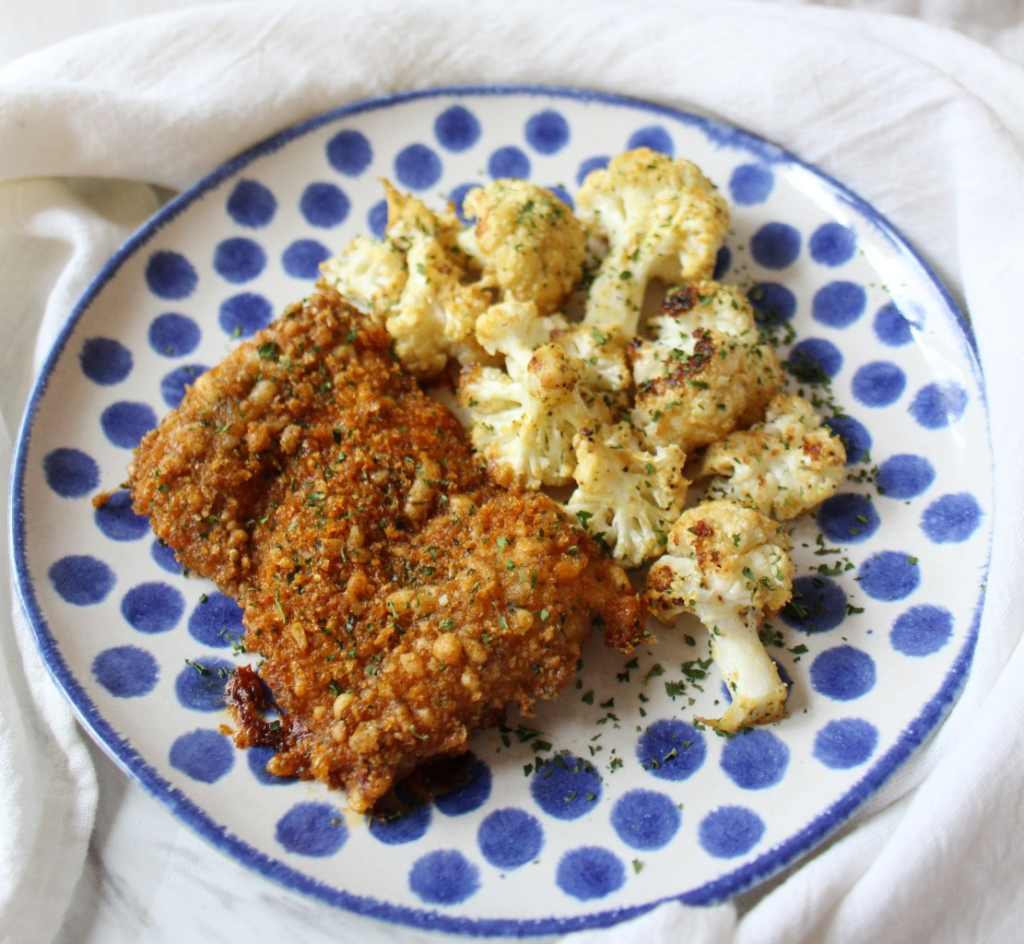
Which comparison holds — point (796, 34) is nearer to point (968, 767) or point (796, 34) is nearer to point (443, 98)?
A: point (443, 98)

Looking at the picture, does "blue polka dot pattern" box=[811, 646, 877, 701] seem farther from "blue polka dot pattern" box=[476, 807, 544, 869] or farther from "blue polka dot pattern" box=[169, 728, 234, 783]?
"blue polka dot pattern" box=[169, 728, 234, 783]

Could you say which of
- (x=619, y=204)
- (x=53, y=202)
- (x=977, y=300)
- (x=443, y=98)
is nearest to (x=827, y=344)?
(x=977, y=300)

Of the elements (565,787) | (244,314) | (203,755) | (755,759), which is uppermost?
(244,314)

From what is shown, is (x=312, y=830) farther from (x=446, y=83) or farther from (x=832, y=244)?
(x=446, y=83)

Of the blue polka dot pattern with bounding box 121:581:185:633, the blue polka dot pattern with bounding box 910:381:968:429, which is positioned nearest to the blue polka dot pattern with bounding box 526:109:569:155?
the blue polka dot pattern with bounding box 910:381:968:429

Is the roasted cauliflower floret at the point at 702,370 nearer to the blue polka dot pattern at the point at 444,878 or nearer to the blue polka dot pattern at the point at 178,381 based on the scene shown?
the blue polka dot pattern at the point at 444,878

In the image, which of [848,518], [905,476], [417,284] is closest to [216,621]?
[417,284]
